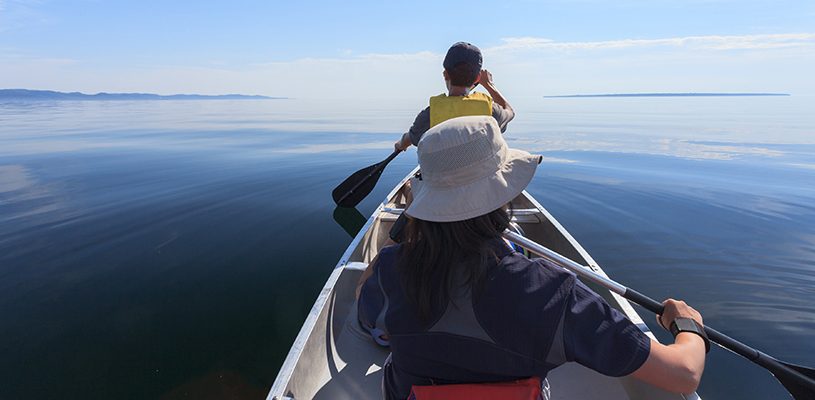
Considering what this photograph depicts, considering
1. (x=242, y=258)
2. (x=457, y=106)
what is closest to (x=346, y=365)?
(x=457, y=106)

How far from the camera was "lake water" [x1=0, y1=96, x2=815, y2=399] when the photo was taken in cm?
383

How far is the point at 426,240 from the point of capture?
1.35 m

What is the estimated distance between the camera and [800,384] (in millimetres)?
2516

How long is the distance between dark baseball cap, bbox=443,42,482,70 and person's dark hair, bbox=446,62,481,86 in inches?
1.0

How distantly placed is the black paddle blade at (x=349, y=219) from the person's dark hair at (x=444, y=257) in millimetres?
5958

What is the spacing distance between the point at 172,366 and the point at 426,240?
3.62 m

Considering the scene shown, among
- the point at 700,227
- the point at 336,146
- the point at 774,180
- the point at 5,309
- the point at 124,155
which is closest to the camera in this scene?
the point at 5,309

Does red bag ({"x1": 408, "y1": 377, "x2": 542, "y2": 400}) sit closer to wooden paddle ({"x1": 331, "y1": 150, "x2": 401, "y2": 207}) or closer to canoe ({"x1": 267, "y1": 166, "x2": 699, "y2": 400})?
canoe ({"x1": 267, "y1": 166, "x2": 699, "y2": 400})

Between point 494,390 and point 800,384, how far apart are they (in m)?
2.52

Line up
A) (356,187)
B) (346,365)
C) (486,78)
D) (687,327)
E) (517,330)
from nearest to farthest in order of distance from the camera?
(517,330)
(687,327)
(346,365)
(486,78)
(356,187)

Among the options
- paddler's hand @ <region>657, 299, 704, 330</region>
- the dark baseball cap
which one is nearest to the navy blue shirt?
paddler's hand @ <region>657, 299, 704, 330</region>

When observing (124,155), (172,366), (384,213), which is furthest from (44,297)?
(124,155)

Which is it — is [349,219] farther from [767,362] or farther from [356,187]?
[767,362]

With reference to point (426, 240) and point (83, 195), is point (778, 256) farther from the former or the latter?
point (83, 195)
